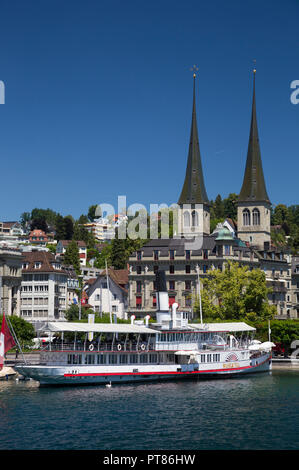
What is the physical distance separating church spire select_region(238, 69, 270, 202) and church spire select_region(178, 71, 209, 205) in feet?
28.8

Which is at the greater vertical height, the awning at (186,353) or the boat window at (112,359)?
the awning at (186,353)

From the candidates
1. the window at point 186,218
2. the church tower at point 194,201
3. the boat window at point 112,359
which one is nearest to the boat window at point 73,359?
the boat window at point 112,359

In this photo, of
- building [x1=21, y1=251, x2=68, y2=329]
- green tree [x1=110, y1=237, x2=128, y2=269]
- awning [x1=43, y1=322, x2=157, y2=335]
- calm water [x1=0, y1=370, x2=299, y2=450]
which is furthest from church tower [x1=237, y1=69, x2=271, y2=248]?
calm water [x1=0, y1=370, x2=299, y2=450]

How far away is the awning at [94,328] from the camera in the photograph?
6556cm

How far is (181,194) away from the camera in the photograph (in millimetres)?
141000

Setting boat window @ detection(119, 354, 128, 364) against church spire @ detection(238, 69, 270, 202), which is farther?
church spire @ detection(238, 69, 270, 202)

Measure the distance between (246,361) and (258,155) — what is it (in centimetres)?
7300

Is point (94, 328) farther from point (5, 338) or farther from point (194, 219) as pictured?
point (194, 219)

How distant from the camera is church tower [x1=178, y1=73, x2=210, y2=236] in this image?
139 meters

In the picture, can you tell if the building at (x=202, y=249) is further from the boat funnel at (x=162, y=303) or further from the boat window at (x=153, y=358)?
the boat window at (x=153, y=358)

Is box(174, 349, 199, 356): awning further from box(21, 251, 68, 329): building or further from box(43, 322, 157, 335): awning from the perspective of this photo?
box(21, 251, 68, 329): building

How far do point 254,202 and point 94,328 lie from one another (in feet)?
265

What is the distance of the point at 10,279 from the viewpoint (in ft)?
382

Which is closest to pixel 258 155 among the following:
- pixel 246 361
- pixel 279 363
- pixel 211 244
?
pixel 211 244
